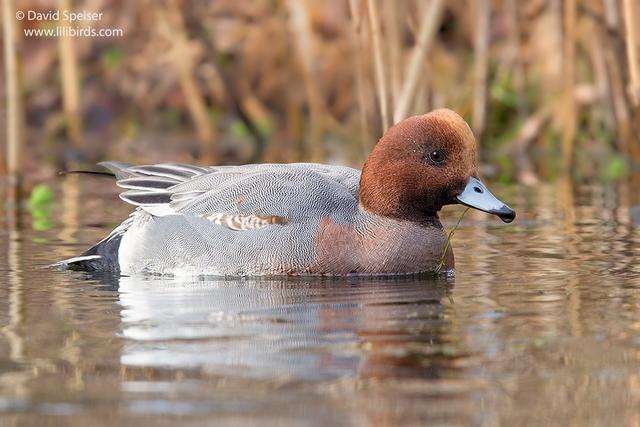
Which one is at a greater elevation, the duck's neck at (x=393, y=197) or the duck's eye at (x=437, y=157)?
the duck's eye at (x=437, y=157)

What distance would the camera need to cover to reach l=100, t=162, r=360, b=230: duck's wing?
6113 mm

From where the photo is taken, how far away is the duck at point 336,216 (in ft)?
19.6

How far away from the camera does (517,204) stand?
353 inches

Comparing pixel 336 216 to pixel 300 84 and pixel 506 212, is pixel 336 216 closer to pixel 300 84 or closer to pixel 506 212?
pixel 506 212

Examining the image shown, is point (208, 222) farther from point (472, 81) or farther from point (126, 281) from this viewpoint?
point (472, 81)

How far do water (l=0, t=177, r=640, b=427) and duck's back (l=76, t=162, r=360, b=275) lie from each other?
0.17 m

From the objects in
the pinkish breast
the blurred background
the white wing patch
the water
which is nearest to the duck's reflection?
the water

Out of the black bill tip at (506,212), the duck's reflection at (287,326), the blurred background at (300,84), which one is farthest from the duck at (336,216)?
the blurred background at (300,84)

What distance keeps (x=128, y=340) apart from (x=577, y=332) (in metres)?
1.44

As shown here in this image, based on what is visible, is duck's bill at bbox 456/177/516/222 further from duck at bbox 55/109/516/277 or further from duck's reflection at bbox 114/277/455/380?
duck's reflection at bbox 114/277/455/380

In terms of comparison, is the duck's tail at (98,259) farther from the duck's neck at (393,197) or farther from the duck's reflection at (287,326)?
the duck's neck at (393,197)

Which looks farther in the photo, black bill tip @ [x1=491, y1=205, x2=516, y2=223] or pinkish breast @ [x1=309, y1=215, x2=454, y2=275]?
pinkish breast @ [x1=309, y1=215, x2=454, y2=275]

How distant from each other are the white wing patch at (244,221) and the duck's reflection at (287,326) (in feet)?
0.90

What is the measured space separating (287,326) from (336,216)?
1.39m
